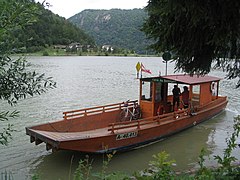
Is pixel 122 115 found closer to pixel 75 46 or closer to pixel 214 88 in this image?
pixel 214 88

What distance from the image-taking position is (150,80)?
1173 centimetres

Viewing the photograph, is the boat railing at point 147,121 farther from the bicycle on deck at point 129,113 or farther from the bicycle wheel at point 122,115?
the bicycle wheel at point 122,115

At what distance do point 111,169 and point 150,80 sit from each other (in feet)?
13.6

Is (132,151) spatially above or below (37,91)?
below

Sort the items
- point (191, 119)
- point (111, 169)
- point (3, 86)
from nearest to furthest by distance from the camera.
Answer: point (3, 86)
point (111, 169)
point (191, 119)

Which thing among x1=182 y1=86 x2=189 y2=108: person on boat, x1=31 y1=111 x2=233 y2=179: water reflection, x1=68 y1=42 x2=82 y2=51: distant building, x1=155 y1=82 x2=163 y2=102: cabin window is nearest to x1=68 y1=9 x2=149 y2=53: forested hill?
x1=68 y1=42 x2=82 y2=51: distant building

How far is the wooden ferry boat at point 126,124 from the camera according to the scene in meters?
8.42

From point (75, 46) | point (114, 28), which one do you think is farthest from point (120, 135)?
point (114, 28)

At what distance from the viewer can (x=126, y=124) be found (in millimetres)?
10141

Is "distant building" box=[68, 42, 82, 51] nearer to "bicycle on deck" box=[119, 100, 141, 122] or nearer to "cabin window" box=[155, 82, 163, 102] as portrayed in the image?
"bicycle on deck" box=[119, 100, 141, 122]

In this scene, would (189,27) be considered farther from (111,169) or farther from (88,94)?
(88,94)

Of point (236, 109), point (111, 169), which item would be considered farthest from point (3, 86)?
point (236, 109)

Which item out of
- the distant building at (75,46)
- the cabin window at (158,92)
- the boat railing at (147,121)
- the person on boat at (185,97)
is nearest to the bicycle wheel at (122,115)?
the cabin window at (158,92)

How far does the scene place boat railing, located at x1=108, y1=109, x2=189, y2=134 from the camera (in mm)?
9027
